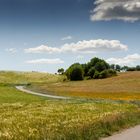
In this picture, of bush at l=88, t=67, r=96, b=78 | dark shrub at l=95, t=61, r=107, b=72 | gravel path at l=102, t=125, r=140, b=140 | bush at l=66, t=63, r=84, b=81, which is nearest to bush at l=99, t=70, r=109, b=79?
bush at l=88, t=67, r=96, b=78

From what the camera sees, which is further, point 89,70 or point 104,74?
point 89,70

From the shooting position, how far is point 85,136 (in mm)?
18750

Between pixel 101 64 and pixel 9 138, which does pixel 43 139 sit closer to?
pixel 9 138

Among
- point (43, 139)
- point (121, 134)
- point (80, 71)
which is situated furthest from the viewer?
point (80, 71)

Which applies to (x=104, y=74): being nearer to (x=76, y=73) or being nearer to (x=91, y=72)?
(x=91, y=72)

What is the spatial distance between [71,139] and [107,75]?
475 ft

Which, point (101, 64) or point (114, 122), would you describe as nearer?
point (114, 122)

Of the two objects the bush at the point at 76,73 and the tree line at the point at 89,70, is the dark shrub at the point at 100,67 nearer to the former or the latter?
the tree line at the point at 89,70

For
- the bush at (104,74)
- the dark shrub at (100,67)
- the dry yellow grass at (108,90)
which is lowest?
the dry yellow grass at (108,90)

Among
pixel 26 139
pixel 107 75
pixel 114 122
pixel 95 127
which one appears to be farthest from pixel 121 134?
pixel 107 75

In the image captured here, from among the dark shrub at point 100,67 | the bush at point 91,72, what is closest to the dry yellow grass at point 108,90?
the bush at point 91,72

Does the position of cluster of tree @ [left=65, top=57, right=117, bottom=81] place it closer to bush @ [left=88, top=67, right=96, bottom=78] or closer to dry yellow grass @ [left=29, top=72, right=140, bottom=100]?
bush @ [left=88, top=67, right=96, bottom=78]

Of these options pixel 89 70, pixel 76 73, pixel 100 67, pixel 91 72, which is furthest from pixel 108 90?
pixel 89 70

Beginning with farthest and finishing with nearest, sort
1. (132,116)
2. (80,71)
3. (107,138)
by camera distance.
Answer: (80,71) → (132,116) → (107,138)
